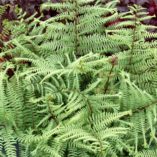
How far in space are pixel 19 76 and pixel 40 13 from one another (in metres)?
0.81

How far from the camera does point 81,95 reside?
2.31 metres

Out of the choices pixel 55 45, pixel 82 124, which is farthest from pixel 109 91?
pixel 55 45

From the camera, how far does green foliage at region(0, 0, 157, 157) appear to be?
2250 millimetres

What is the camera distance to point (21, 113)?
7.88ft

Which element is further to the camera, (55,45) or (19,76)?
(55,45)

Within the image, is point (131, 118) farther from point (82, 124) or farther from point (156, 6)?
point (156, 6)

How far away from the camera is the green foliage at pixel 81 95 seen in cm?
225

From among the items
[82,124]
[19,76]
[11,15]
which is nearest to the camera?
[82,124]

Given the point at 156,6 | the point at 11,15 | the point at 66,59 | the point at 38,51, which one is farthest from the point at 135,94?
the point at 11,15

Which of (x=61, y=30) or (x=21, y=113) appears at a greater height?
(x=61, y=30)

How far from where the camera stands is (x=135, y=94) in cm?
236

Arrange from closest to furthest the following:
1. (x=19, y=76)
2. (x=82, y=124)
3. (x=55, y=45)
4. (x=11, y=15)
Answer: (x=82, y=124) < (x=19, y=76) < (x=55, y=45) < (x=11, y=15)

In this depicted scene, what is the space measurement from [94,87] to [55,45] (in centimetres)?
38

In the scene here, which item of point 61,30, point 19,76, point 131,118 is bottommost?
point 131,118
